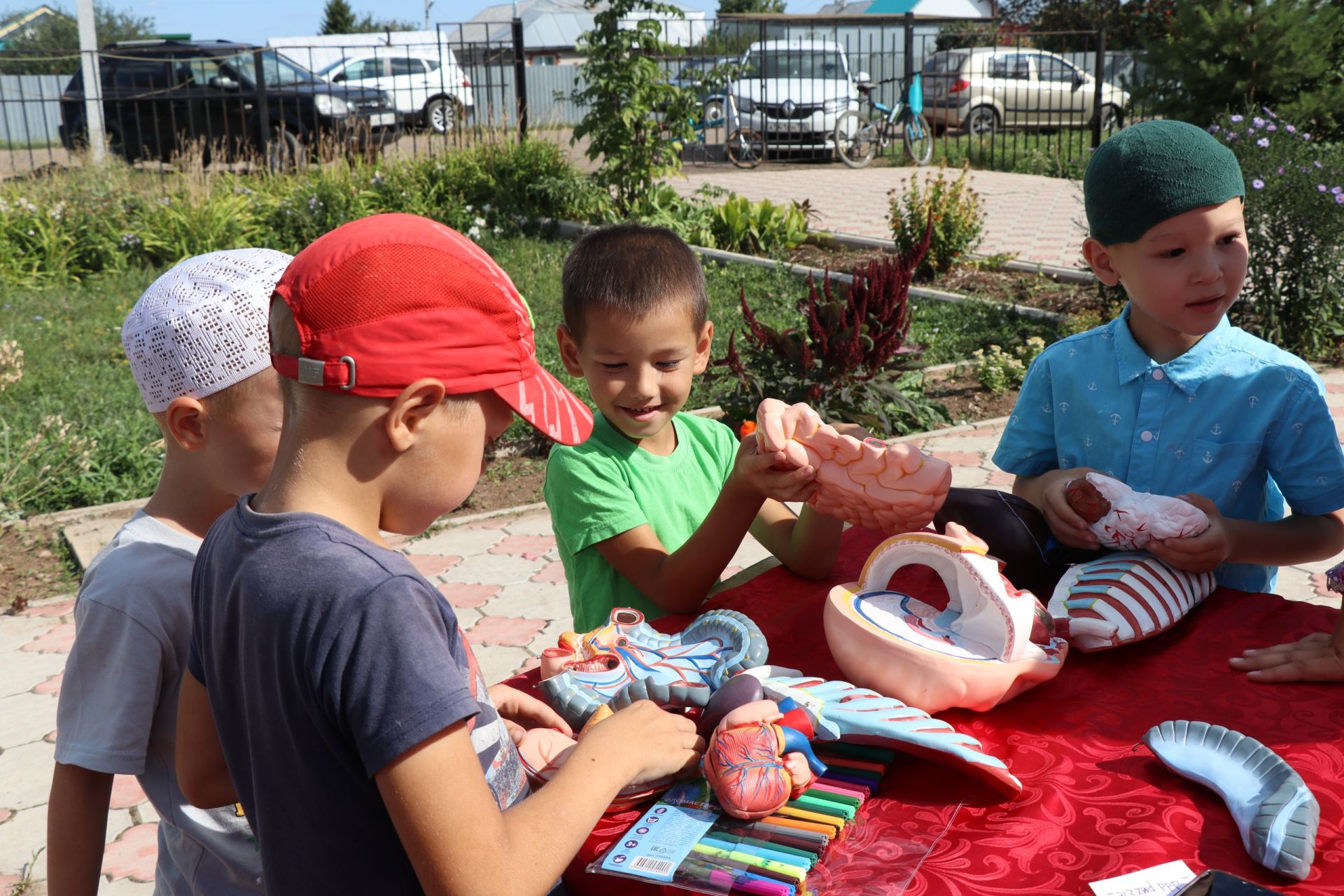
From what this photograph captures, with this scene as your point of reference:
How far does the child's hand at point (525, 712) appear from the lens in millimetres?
1528

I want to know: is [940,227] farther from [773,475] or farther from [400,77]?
[400,77]

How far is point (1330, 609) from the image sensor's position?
182 cm

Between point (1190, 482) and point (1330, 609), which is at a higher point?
point (1190, 482)

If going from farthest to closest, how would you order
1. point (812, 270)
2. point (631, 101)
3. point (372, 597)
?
point (631, 101) < point (812, 270) < point (372, 597)

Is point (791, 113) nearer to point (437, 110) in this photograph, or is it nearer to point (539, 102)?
point (437, 110)

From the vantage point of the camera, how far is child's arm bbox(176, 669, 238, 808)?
1.32 meters

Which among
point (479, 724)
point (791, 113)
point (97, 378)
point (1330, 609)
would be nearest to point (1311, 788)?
point (1330, 609)

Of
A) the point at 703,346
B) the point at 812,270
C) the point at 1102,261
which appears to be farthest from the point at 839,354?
the point at 812,270

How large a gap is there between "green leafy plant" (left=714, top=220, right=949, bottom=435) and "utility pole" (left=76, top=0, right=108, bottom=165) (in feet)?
33.4

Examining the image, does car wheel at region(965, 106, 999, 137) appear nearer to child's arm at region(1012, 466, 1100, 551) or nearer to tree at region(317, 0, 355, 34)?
child's arm at region(1012, 466, 1100, 551)

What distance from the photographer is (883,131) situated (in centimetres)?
1802

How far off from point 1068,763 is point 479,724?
778mm

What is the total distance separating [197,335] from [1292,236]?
660cm

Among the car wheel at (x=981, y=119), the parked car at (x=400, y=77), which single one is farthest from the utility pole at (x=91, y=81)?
the car wheel at (x=981, y=119)
